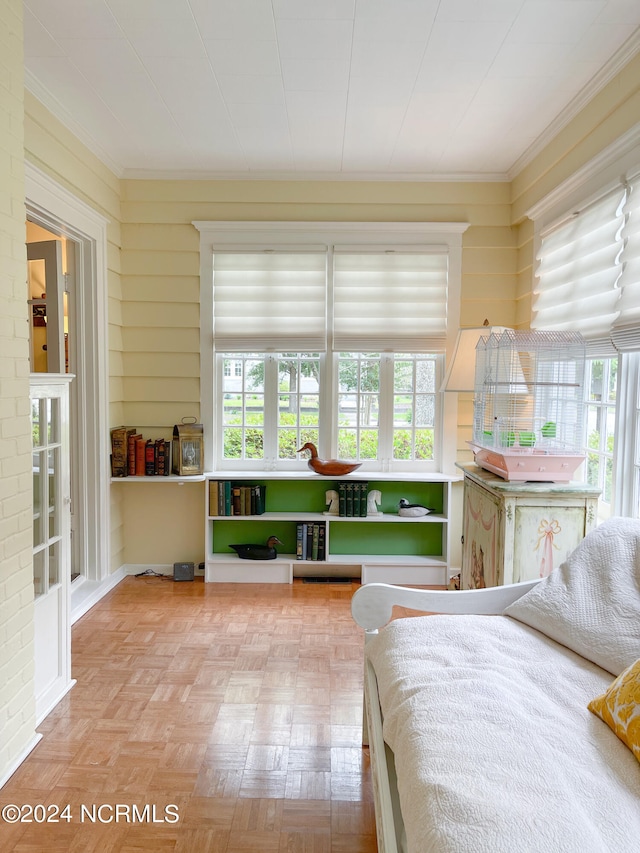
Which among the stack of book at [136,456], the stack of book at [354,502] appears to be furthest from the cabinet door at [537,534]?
the stack of book at [136,456]

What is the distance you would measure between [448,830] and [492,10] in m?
2.82

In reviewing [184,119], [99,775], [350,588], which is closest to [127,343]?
[184,119]

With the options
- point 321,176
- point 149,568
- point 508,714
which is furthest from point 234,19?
point 149,568

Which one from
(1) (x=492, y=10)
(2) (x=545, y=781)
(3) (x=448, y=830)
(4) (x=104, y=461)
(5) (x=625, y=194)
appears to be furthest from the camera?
(4) (x=104, y=461)

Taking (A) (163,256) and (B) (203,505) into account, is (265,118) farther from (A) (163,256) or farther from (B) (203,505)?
(B) (203,505)

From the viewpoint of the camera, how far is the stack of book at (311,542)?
4485 millimetres

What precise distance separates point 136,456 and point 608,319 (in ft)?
10.4

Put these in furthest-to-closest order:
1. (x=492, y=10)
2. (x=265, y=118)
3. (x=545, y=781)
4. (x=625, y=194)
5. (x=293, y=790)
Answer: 1. (x=265, y=118)
2. (x=625, y=194)
3. (x=492, y=10)
4. (x=293, y=790)
5. (x=545, y=781)

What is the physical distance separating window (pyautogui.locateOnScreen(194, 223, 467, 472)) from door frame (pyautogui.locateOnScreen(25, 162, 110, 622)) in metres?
0.75

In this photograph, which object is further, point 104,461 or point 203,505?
point 203,505

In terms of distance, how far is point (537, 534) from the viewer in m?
2.81

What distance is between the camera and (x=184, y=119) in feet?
11.6

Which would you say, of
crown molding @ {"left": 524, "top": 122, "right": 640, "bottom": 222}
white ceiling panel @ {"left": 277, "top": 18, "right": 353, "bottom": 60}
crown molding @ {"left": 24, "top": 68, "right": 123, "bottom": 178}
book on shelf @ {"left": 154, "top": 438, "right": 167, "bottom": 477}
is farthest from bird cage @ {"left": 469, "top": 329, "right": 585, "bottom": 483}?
crown molding @ {"left": 24, "top": 68, "right": 123, "bottom": 178}

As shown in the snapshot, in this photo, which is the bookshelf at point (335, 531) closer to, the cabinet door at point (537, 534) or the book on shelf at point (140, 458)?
the book on shelf at point (140, 458)
